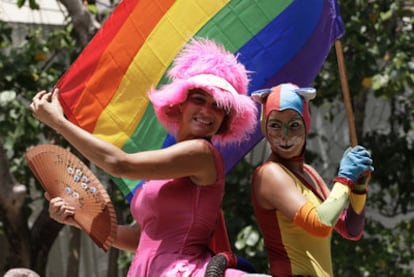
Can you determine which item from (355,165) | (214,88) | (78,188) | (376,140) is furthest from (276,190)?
(376,140)

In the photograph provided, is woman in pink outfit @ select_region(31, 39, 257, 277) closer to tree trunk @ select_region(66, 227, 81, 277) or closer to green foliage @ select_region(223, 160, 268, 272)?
green foliage @ select_region(223, 160, 268, 272)

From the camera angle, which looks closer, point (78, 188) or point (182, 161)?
point (182, 161)

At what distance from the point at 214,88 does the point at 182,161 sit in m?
0.30

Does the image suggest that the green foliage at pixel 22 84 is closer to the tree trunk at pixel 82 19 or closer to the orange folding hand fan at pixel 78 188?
the tree trunk at pixel 82 19

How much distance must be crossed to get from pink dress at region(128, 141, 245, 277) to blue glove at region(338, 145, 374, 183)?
1.53 feet

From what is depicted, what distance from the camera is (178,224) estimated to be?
3.92 meters

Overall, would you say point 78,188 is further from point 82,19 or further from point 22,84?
point 22,84

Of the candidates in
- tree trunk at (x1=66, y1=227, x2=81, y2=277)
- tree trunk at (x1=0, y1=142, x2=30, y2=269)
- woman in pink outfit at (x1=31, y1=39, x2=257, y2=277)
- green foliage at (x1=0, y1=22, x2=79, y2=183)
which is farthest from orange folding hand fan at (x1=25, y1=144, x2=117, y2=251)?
tree trunk at (x1=66, y1=227, x2=81, y2=277)

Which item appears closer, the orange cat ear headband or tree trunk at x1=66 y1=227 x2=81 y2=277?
the orange cat ear headband

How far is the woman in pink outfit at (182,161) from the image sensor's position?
3.82m

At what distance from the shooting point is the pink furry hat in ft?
13.1

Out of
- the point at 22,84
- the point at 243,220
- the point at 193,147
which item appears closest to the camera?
the point at 193,147

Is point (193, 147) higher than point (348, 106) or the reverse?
higher

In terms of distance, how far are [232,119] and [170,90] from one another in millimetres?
257
